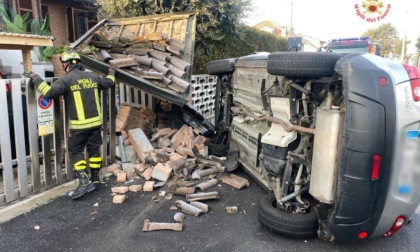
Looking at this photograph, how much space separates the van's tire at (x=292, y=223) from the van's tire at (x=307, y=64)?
125cm

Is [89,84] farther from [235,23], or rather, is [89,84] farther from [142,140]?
[235,23]

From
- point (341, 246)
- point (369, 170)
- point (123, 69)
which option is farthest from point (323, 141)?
point (123, 69)

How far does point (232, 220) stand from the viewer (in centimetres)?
337

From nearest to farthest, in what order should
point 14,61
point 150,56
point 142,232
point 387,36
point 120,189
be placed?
point 142,232, point 120,189, point 150,56, point 14,61, point 387,36

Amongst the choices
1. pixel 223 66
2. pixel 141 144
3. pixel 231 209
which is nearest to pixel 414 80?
pixel 231 209

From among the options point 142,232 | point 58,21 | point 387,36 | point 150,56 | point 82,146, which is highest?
point 387,36

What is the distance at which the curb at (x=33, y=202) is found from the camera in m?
3.38

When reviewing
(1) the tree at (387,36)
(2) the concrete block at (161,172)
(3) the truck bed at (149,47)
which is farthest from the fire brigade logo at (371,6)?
(1) the tree at (387,36)

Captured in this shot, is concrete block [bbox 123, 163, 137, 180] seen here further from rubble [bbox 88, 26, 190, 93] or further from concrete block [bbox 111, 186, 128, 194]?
rubble [bbox 88, 26, 190, 93]

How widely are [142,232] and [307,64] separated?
7.23ft

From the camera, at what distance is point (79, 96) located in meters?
3.89

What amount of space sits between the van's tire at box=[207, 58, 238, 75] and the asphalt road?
200 cm

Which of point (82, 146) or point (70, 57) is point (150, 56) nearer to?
point (70, 57)

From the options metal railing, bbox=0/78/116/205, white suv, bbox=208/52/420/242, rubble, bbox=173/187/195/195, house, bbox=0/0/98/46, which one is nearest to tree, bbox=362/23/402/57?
house, bbox=0/0/98/46
